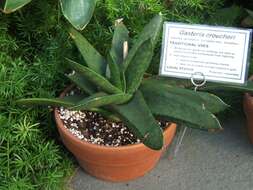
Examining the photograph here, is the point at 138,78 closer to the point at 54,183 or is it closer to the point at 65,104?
the point at 65,104

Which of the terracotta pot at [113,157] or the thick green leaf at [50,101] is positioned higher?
the thick green leaf at [50,101]

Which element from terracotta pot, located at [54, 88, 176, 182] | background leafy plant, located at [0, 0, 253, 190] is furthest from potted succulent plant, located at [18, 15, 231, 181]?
background leafy plant, located at [0, 0, 253, 190]

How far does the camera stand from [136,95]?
1522 millimetres

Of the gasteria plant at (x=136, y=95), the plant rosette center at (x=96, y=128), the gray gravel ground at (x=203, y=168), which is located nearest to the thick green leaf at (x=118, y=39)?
the gasteria plant at (x=136, y=95)

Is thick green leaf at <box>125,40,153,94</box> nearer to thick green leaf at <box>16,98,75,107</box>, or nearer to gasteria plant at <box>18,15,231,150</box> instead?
gasteria plant at <box>18,15,231,150</box>

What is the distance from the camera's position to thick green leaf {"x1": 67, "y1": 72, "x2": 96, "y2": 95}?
5.13 feet

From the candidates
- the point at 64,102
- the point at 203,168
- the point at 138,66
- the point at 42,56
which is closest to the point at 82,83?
the point at 64,102

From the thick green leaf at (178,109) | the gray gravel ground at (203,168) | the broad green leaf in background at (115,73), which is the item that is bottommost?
the gray gravel ground at (203,168)

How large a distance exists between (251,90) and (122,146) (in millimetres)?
A: 439

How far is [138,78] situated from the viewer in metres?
1.50

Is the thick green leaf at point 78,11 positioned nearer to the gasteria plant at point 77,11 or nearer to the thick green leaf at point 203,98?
the gasteria plant at point 77,11

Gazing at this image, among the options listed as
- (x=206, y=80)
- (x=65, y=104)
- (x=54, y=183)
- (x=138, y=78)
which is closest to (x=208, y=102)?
(x=206, y=80)

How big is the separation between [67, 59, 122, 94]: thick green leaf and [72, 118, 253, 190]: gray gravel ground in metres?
0.42

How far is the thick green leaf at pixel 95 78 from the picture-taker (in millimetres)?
1428
